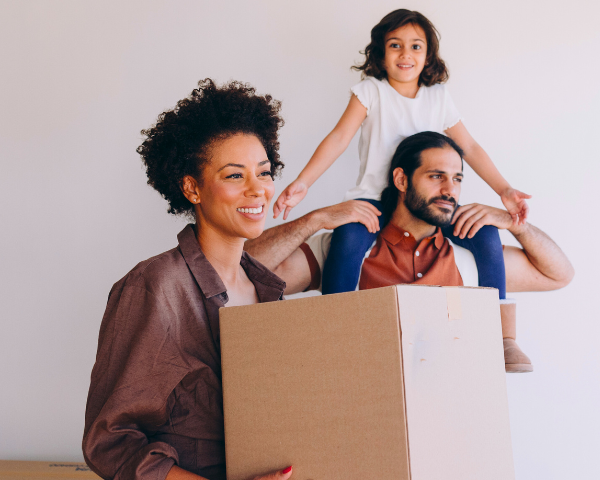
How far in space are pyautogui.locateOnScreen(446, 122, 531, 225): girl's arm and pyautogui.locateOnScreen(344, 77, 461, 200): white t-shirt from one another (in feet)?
0.33

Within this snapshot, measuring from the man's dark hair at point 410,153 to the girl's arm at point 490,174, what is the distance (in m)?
0.08

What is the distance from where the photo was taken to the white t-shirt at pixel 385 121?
7.72ft

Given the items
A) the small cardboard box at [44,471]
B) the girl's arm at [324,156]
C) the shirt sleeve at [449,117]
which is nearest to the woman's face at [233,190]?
the girl's arm at [324,156]

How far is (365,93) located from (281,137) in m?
0.63

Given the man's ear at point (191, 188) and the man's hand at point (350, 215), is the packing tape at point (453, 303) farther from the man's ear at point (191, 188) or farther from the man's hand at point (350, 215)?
the man's hand at point (350, 215)

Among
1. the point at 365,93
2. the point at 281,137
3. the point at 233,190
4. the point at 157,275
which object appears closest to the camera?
the point at 157,275

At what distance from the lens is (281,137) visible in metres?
2.86

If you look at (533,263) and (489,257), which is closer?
(489,257)

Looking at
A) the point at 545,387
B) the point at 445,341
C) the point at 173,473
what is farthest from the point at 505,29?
the point at 173,473

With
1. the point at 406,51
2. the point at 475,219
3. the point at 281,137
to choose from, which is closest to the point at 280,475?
the point at 475,219

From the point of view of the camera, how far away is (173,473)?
3.36 ft

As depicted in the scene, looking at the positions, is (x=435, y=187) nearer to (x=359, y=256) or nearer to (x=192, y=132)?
(x=359, y=256)

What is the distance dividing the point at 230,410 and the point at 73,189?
215cm

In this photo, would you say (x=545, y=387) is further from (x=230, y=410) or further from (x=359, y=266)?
(x=230, y=410)
